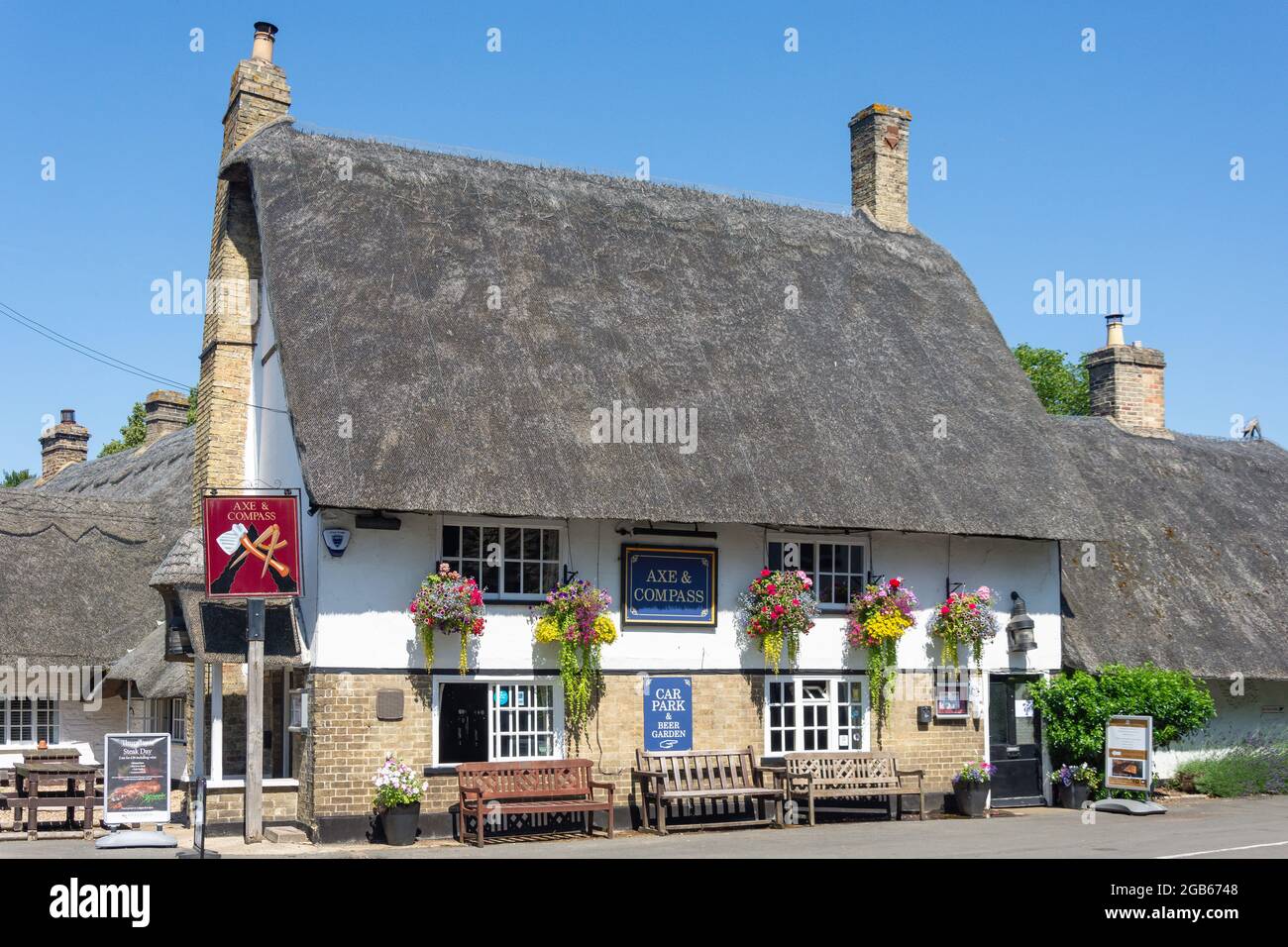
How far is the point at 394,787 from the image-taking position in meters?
15.0

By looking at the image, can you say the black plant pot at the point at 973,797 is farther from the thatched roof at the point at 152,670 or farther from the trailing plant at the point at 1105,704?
the thatched roof at the point at 152,670

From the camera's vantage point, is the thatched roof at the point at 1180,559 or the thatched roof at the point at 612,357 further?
the thatched roof at the point at 1180,559

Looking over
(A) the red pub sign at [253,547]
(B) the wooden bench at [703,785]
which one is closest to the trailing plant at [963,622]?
(B) the wooden bench at [703,785]

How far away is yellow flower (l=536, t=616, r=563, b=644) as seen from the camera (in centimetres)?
1616

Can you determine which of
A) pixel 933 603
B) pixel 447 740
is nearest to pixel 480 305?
pixel 447 740

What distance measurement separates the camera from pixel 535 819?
635 inches

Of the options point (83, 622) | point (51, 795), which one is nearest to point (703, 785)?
point (51, 795)

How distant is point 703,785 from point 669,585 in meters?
2.41

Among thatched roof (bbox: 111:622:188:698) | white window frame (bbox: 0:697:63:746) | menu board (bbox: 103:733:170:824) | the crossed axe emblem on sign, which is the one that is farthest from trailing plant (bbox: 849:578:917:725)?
white window frame (bbox: 0:697:63:746)

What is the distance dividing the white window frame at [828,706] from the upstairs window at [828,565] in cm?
94

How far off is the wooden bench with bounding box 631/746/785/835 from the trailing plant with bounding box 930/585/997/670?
327 centimetres

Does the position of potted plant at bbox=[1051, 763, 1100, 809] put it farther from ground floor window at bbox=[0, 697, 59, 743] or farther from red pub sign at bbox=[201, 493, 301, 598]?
ground floor window at bbox=[0, 697, 59, 743]

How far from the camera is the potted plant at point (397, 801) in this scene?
15.0 m
